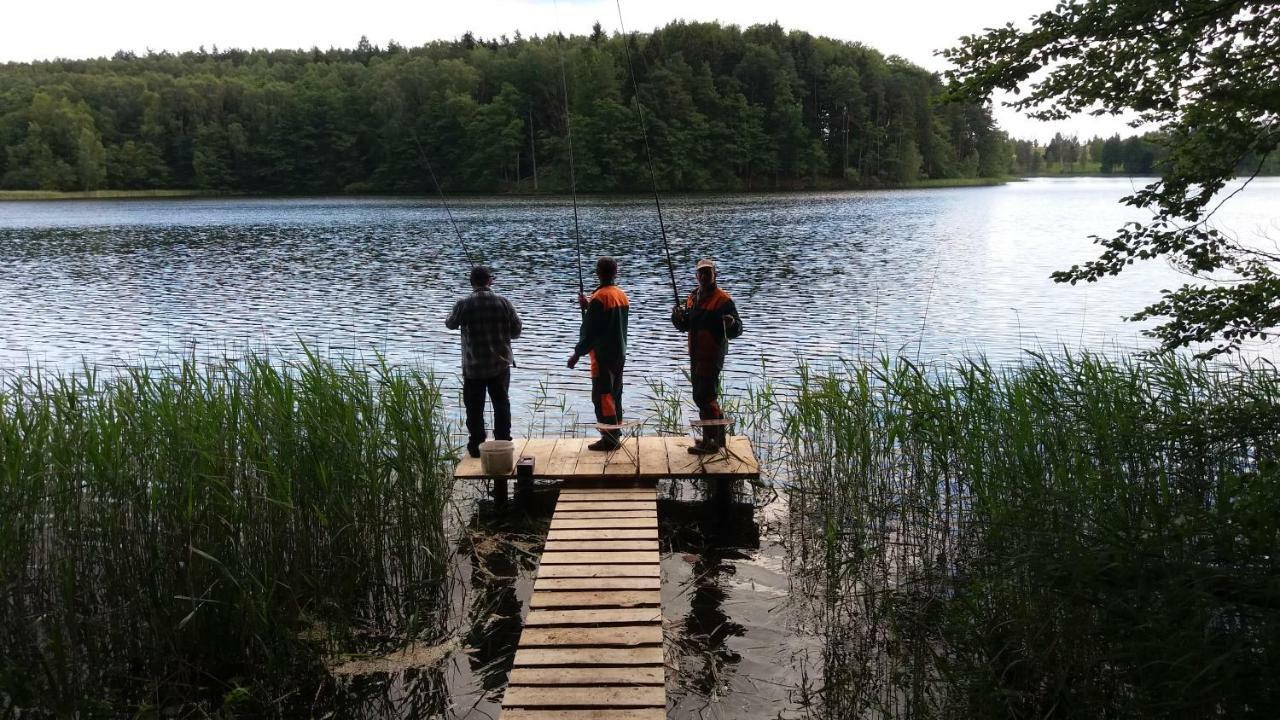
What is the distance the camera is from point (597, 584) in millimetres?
5648

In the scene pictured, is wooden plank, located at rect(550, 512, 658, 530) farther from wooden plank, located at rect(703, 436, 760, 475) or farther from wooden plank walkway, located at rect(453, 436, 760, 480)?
wooden plank, located at rect(703, 436, 760, 475)

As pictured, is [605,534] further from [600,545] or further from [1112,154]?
[1112,154]

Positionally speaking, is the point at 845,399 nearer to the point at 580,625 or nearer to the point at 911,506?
the point at 911,506

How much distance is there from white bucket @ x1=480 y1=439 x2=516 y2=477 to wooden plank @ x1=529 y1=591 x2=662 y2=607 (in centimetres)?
249

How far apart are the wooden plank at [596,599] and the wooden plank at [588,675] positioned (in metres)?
0.74

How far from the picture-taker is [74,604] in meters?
4.91

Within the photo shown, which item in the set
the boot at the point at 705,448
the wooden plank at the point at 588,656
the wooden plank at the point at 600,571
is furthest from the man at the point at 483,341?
the wooden plank at the point at 588,656

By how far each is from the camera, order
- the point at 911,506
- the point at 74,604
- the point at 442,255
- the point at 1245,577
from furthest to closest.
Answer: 1. the point at 442,255
2. the point at 911,506
3. the point at 74,604
4. the point at 1245,577

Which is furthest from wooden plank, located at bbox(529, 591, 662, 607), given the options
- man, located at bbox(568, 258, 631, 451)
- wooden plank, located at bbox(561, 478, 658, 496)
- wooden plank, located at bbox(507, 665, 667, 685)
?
man, located at bbox(568, 258, 631, 451)

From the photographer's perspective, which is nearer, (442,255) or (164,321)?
(164,321)

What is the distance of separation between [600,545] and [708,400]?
2266 mm

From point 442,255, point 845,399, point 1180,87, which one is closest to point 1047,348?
point 845,399

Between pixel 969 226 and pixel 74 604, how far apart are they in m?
45.8

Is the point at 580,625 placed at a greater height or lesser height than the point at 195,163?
lesser
